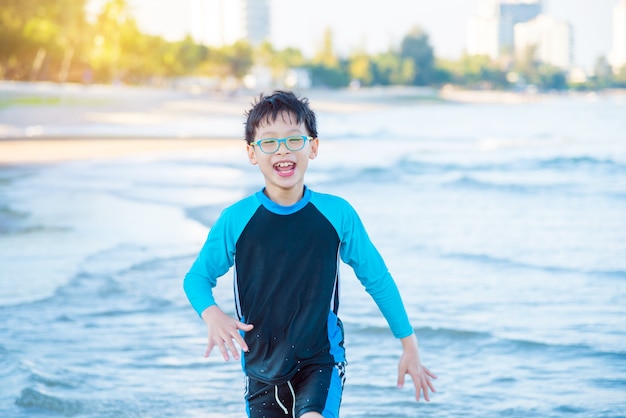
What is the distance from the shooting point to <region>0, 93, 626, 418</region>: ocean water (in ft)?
15.3

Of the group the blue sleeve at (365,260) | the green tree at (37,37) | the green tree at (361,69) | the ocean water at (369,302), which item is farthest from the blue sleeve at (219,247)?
the green tree at (361,69)

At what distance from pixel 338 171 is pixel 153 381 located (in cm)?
1534

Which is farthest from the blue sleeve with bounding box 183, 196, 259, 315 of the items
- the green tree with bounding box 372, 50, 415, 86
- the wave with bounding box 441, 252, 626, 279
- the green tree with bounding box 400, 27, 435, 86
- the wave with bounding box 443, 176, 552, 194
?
the green tree with bounding box 400, 27, 435, 86

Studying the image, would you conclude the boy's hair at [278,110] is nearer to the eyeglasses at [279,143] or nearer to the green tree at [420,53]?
the eyeglasses at [279,143]

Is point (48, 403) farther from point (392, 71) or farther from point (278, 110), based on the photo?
point (392, 71)

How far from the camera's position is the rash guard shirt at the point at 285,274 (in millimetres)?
2930

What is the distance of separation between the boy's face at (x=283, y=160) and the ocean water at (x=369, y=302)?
175cm

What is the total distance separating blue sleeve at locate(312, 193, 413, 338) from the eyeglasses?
170 mm

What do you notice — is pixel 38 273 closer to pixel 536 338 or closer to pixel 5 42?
pixel 536 338

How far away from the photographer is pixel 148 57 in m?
92.9

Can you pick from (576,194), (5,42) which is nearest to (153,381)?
(576,194)

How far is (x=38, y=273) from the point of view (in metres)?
7.82

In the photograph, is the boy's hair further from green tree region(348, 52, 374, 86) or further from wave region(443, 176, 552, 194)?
green tree region(348, 52, 374, 86)

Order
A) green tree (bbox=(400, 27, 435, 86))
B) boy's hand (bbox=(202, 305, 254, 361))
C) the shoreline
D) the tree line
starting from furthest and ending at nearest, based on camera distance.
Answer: green tree (bbox=(400, 27, 435, 86))
the tree line
the shoreline
boy's hand (bbox=(202, 305, 254, 361))
